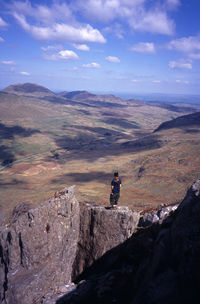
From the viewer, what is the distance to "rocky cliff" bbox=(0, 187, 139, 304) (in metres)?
14.9

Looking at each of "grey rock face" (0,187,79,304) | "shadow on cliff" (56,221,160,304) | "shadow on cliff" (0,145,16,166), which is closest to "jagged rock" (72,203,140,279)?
"shadow on cliff" (56,221,160,304)

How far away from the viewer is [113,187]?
22859mm

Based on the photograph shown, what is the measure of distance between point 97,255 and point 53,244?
3581 mm

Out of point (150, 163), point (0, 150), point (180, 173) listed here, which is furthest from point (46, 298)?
point (0, 150)

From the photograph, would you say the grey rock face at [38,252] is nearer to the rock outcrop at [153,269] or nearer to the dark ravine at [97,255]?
the dark ravine at [97,255]

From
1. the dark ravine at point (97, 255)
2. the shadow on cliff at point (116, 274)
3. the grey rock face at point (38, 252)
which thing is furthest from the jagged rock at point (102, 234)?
the grey rock face at point (38, 252)

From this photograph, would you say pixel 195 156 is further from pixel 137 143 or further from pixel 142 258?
pixel 142 258

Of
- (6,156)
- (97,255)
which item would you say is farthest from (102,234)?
(6,156)

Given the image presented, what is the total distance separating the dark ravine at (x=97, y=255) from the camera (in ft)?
32.9

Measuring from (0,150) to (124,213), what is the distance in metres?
171

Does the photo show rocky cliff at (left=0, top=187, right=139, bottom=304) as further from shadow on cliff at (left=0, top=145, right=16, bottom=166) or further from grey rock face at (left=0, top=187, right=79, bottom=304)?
shadow on cliff at (left=0, top=145, right=16, bottom=166)

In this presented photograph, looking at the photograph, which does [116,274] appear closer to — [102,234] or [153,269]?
[153,269]

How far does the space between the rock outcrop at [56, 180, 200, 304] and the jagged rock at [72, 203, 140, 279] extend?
22.0 inches

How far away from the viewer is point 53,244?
16.6m
